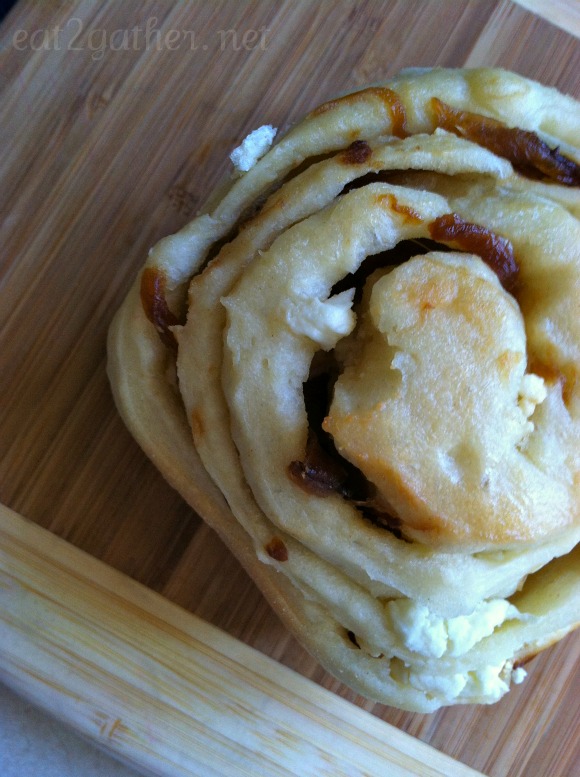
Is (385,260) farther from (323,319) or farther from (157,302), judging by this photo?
(157,302)

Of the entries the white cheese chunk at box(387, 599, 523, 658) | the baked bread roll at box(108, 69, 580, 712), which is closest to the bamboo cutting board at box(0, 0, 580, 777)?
the baked bread roll at box(108, 69, 580, 712)

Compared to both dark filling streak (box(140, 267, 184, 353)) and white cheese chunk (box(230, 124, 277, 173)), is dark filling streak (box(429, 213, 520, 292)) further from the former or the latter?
dark filling streak (box(140, 267, 184, 353))

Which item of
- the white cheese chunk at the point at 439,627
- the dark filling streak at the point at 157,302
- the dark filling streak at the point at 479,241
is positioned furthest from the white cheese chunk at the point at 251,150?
the white cheese chunk at the point at 439,627

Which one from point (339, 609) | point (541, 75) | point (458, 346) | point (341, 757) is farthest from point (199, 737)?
point (541, 75)

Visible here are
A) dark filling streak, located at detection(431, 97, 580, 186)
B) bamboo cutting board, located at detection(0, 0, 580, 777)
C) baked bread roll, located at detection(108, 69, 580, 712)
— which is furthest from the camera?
bamboo cutting board, located at detection(0, 0, 580, 777)

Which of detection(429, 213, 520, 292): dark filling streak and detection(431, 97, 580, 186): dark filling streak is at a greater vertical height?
detection(431, 97, 580, 186): dark filling streak

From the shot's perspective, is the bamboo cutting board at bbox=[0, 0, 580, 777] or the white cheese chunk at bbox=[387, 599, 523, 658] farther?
the bamboo cutting board at bbox=[0, 0, 580, 777]

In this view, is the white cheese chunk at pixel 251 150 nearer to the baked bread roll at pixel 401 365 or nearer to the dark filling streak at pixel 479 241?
the baked bread roll at pixel 401 365
